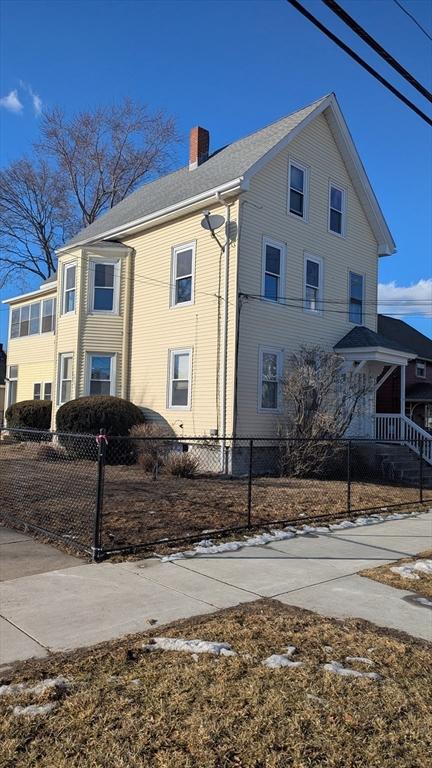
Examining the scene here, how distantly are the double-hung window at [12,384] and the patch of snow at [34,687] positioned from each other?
23545 mm

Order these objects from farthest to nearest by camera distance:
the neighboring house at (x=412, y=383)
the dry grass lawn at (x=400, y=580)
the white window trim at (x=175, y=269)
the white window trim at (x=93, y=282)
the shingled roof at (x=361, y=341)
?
the neighboring house at (x=412, y=383) → the white window trim at (x=93, y=282) → the shingled roof at (x=361, y=341) → the white window trim at (x=175, y=269) → the dry grass lawn at (x=400, y=580)

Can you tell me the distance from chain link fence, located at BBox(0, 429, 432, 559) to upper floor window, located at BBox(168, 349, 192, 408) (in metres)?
1.38

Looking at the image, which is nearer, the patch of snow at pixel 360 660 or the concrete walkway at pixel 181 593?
the patch of snow at pixel 360 660

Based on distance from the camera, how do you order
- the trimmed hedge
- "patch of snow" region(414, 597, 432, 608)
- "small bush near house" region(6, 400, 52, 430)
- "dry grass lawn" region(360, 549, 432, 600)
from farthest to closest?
1. "small bush near house" region(6, 400, 52, 430)
2. the trimmed hedge
3. "dry grass lawn" region(360, 549, 432, 600)
4. "patch of snow" region(414, 597, 432, 608)

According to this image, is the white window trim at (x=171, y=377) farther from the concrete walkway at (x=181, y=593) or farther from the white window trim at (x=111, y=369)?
the concrete walkway at (x=181, y=593)

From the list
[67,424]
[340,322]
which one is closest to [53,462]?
[67,424]

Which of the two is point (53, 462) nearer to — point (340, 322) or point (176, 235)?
point (176, 235)

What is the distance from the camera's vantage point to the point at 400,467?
Answer: 15.7 metres

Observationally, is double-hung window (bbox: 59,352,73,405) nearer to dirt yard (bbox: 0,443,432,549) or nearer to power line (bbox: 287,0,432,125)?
dirt yard (bbox: 0,443,432,549)

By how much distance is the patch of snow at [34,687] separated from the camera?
341 cm

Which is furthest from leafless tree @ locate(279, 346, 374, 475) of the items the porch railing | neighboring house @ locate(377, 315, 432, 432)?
neighboring house @ locate(377, 315, 432, 432)

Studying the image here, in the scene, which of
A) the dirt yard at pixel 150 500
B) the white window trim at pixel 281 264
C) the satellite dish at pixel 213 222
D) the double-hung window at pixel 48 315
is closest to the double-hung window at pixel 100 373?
the dirt yard at pixel 150 500

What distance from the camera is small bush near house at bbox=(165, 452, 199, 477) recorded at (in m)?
12.9

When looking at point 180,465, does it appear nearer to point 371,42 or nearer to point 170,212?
point 170,212
